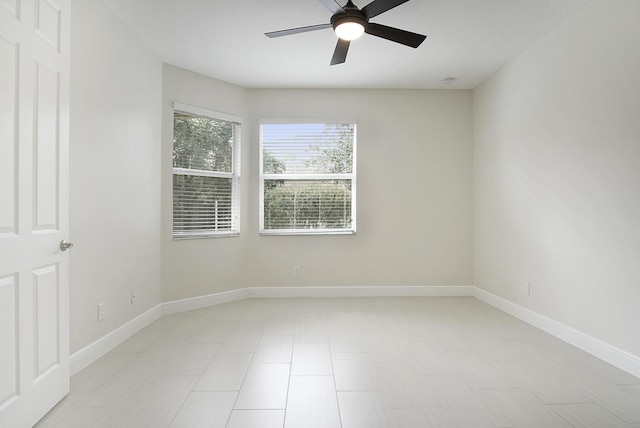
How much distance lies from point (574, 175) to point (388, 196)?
2080 millimetres

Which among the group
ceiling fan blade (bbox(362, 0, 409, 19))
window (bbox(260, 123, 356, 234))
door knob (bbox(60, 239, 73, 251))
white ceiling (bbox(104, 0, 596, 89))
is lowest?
door knob (bbox(60, 239, 73, 251))

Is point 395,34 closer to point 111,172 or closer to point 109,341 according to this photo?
point 111,172

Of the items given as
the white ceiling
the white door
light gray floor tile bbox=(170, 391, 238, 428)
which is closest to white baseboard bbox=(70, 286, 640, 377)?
the white door

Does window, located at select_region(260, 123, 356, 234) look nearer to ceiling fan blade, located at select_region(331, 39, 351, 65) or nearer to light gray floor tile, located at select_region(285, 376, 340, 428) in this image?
ceiling fan blade, located at select_region(331, 39, 351, 65)

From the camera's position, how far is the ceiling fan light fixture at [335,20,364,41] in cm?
236

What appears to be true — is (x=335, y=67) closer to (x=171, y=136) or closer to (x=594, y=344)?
(x=171, y=136)

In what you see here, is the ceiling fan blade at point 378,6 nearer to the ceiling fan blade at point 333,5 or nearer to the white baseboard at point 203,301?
the ceiling fan blade at point 333,5

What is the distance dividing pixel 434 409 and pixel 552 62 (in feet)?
10.2

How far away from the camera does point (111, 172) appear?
285 centimetres

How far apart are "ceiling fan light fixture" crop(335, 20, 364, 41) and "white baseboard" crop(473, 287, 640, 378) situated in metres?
2.93

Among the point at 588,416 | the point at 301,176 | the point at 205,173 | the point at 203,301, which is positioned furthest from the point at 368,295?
the point at 588,416

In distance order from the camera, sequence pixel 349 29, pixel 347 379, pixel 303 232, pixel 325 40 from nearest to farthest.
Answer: pixel 347 379, pixel 349 29, pixel 325 40, pixel 303 232

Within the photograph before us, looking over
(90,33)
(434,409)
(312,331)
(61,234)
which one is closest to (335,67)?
(90,33)

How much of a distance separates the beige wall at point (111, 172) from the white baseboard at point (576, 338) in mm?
3830
